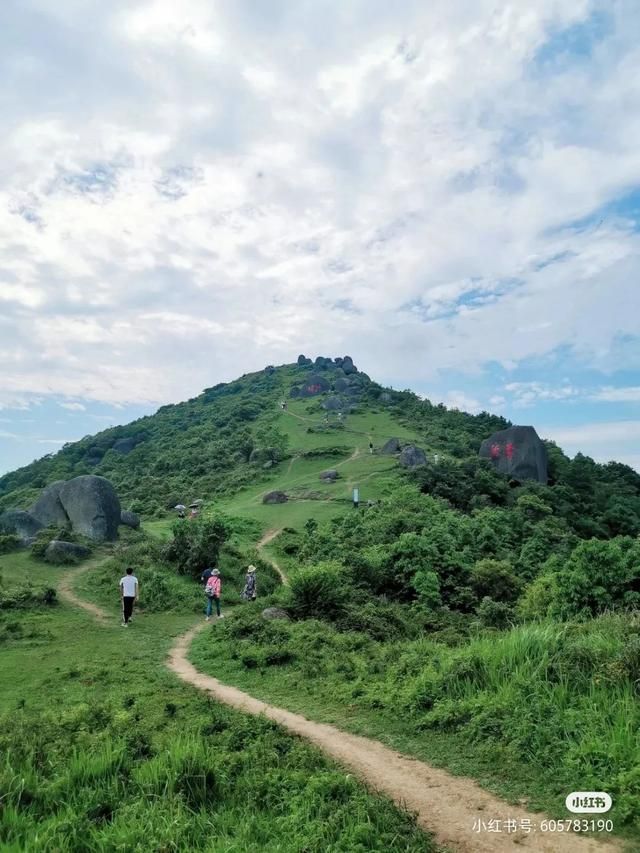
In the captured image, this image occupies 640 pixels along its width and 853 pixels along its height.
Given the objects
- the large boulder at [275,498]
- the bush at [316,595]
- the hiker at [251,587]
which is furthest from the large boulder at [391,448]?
the bush at [316,595]

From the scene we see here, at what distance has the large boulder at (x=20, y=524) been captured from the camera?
2855 cm

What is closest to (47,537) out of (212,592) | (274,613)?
(212,592)

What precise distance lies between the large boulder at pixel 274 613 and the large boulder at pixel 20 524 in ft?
54.9

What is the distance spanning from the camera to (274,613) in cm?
1716

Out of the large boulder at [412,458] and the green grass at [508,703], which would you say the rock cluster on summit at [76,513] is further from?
the large boulder at [412,458]

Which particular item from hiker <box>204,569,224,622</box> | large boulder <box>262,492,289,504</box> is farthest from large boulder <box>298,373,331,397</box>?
hiker <box>204,569,224,622</box>

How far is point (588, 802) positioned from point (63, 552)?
2382 cm

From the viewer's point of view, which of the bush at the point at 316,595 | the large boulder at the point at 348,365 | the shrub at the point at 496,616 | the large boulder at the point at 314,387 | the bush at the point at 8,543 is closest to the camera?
the shrub at the point at 496,616

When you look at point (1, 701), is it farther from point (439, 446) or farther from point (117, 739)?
point (439, 446)

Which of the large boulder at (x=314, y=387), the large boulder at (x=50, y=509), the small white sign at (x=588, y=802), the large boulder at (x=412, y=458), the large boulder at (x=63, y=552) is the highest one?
the large boulder at (x=314, y=387)

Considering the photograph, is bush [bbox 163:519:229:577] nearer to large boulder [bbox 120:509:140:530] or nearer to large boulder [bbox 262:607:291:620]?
large boulder [bbox 120:509:140:530]

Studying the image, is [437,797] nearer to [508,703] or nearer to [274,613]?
[508,703]

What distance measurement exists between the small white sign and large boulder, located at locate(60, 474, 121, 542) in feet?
88.8

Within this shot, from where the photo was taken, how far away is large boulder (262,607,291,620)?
16.9 meters
